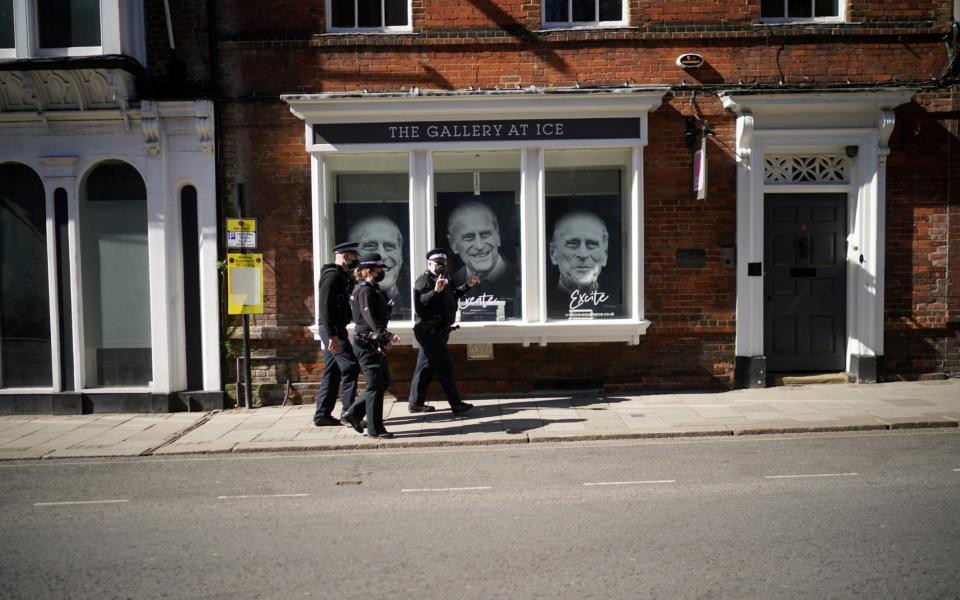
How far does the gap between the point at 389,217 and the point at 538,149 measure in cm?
221

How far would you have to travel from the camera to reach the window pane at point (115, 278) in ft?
33.4

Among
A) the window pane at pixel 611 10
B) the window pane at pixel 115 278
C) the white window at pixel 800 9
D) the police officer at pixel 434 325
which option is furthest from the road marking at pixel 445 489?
the white window at pixel 800 9

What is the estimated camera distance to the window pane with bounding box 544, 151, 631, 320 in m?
10.3

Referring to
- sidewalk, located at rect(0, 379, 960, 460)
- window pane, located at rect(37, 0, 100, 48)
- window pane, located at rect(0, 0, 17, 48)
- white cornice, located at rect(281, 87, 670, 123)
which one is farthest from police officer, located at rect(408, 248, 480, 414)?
window pane, located at rect(0, 0, 17, 48)

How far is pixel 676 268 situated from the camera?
10.2m

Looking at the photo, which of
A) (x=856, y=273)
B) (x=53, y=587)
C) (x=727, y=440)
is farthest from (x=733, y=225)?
(x=53, y=587)

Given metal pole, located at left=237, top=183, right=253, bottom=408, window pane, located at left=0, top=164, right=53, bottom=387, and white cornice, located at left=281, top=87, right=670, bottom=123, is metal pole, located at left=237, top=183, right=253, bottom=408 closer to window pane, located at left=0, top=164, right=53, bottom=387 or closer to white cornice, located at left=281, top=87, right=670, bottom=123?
white cornice, located at left=281, top=87, right=670, bottom=123

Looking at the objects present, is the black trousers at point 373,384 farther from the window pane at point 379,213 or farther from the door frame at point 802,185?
the door frame at point 802,185

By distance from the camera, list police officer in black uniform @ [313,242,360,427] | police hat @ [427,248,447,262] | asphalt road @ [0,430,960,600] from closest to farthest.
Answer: asphalt road @ [0,430,960,600], police officer in black uniform @ [313,242,360,427], police hat @ [427,248,447,262]

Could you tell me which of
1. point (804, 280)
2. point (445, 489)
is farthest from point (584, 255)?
point (445, 489)

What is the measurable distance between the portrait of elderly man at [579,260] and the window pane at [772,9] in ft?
11.8

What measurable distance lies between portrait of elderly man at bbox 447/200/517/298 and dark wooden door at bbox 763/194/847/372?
361 centimetres

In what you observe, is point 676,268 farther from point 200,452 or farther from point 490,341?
point 200,452

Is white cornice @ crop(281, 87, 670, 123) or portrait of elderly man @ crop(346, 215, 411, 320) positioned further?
portrait of elderly man @ crop(346, 215, 411, 320)
